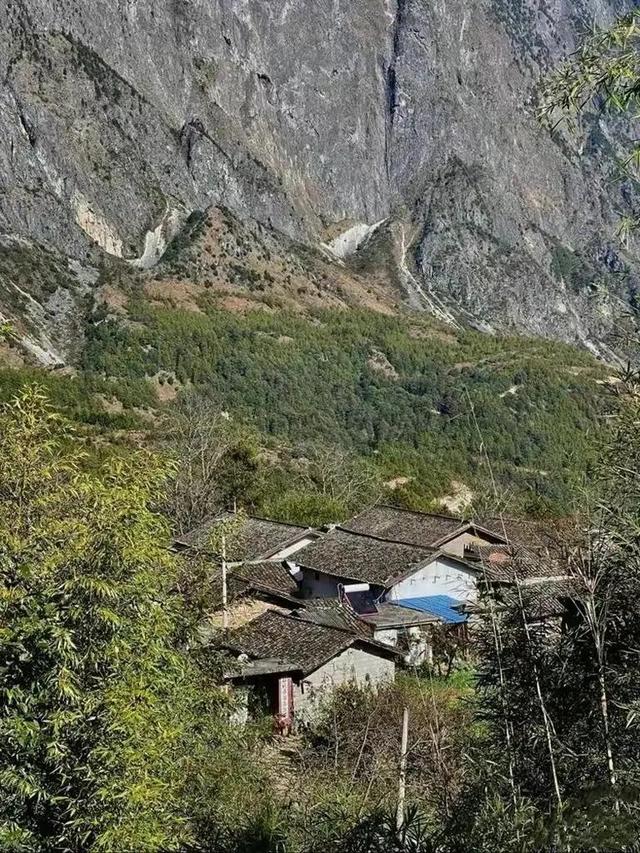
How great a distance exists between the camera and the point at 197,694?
1300 centimetres

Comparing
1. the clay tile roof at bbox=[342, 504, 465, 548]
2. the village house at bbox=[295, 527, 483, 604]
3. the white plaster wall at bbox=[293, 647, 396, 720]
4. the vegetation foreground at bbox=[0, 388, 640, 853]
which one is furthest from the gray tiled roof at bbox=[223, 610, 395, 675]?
the vegetation foreground at bbox=[0, 388, 640, 853]

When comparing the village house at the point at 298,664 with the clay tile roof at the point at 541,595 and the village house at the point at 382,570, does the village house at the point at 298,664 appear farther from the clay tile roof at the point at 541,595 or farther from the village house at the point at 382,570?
the clay tile roof at the point at 541,595

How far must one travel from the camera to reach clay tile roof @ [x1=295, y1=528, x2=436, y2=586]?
1248 inches

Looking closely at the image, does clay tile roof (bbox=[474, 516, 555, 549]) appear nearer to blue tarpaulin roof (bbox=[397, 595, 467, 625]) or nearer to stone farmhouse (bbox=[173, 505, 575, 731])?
stone farmhouse (bbox=[173, 505, 575, 731])

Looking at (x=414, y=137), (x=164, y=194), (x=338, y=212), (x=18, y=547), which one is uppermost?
(x=414, y=137)

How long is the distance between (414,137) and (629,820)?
186 m

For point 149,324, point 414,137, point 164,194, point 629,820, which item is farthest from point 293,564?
point 414,137

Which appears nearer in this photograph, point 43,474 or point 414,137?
point 43,474

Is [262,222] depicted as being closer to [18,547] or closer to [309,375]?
[309,375]

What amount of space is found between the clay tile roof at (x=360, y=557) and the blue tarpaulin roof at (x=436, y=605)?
3.46 ft

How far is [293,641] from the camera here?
24.2 meters

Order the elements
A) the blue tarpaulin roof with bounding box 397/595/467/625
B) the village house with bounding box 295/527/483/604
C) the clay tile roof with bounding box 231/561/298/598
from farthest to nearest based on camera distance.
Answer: the clay tile roof with bounding box 231/561/298/598, the village house with bounding box 295/527/483/604, the blue tarpaulin roof with bounding box 397/595/467/625

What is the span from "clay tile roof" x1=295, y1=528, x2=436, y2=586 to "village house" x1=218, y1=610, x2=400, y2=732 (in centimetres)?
608

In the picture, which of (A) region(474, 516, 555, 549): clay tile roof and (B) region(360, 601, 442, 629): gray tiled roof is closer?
(A) region(474, 516, 555, 549): clay tile roof
